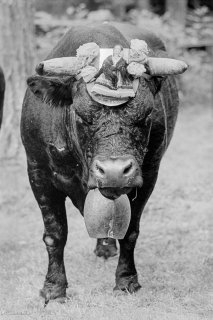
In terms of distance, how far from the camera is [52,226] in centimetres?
511

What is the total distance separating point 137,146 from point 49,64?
2.51 feet

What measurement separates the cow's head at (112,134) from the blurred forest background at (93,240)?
108 centimetres

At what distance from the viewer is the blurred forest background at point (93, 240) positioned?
188 inches

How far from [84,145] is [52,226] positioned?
1.06m

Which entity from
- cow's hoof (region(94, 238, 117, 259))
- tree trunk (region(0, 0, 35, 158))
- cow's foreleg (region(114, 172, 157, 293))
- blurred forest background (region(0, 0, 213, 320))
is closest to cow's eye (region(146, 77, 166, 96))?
cow's foreleg (region(114, 172, 157, 293))

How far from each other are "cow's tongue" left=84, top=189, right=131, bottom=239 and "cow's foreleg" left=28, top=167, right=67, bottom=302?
2.31 ft

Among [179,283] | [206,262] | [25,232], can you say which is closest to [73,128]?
[179,283]

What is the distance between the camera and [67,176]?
480 centimetres

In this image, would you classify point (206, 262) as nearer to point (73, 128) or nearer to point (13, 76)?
point (73, 128)

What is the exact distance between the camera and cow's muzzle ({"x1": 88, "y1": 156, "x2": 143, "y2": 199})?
12.8 feet

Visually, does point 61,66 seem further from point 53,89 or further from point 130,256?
point 130,256

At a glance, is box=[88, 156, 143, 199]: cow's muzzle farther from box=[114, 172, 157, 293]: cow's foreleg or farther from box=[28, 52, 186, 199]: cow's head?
box=[114, 172, 157, 293]: cow's foreleg

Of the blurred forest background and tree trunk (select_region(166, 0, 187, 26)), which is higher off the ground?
the blurred forest background

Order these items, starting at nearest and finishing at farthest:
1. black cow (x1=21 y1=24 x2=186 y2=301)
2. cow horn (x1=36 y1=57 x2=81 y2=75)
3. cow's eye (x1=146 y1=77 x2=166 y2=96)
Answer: black cow (x1=21 y1=24 x2=186 y2=301) < cow horn (x1=36 y1=57 x2=81 y2=75) < cow's eye (x1=146 y1=77 x2=166 y2=96)
